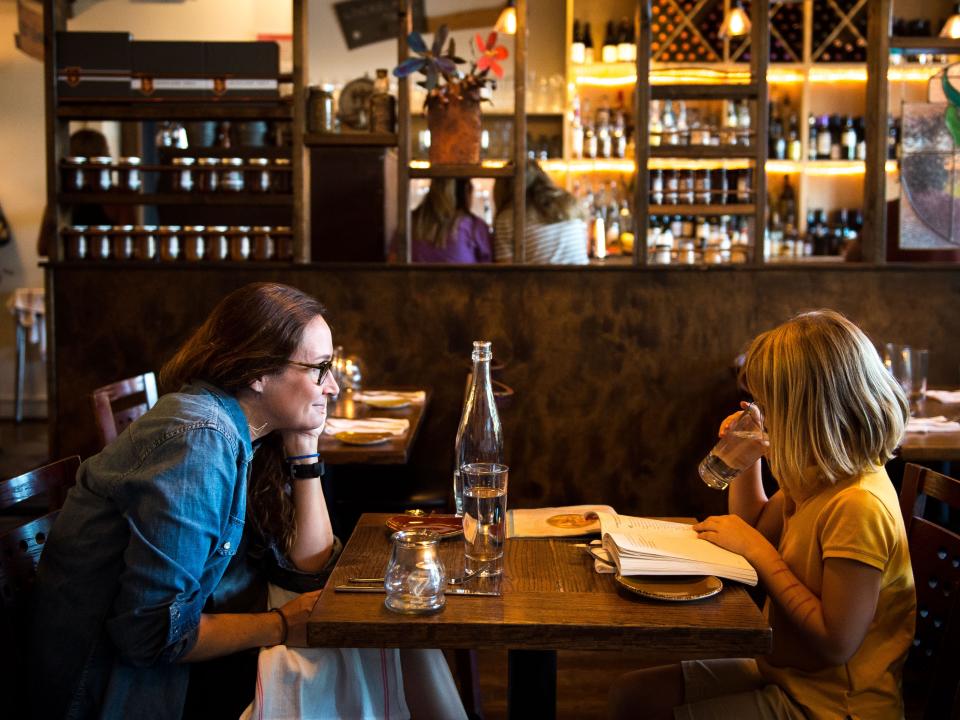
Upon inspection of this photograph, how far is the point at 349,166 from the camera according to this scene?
4.89m

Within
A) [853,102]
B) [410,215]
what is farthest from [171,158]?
[853,102]

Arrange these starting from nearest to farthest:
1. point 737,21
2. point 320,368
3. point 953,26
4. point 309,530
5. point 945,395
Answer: point 320,368 < point 309,530 < point 945,395 < point 737,21 < point 953,26

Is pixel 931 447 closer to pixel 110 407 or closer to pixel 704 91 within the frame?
pixel 704 91

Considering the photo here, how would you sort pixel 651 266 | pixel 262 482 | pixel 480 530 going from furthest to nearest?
pixel 651 266
pixel 262 482
pixel 480 530

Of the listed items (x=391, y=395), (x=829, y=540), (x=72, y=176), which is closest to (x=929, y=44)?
(x=391, y=395)

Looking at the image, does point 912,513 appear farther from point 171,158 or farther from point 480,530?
point 171,158

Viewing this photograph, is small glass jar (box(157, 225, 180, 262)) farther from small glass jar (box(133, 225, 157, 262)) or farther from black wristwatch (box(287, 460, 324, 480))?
black wristwatch (box(287, 460, 324, 480))

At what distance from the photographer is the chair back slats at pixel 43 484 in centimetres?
161

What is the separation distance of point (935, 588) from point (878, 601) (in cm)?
19

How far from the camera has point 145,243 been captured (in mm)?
4113

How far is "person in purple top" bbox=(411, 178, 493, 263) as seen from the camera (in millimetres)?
4348

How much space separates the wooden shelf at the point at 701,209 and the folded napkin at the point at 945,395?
3.24 ft

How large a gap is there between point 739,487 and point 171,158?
4.02m

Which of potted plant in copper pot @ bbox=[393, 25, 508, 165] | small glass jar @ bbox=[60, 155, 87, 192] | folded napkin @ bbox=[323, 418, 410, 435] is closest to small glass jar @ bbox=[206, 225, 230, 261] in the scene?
small glass jar @ bbox=[60, 155, 87, 192]
